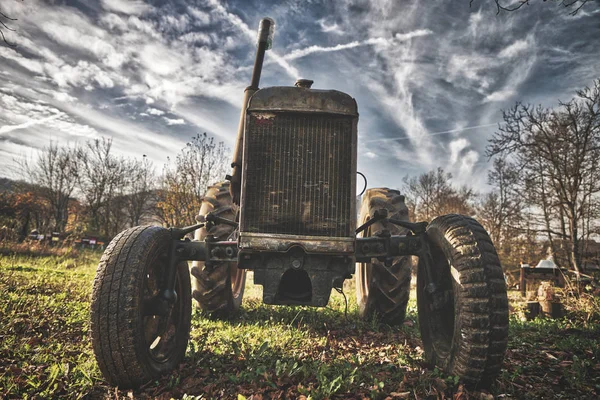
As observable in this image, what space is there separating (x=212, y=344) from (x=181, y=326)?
1.70ft

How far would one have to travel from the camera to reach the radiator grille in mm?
2908

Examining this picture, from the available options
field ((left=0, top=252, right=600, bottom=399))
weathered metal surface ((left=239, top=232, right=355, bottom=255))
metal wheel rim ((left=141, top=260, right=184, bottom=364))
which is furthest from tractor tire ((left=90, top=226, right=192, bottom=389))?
weathered metal surface ((left=239, top=232, right=355, bottom=255))

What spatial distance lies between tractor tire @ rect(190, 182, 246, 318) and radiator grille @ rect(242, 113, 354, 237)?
1275 mm

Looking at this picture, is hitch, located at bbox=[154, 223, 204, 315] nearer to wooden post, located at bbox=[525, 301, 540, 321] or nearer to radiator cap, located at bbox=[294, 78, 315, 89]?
radiator cap, located at bbox=[294, 78, 315, 89]

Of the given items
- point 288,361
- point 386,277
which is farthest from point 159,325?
point 386,277

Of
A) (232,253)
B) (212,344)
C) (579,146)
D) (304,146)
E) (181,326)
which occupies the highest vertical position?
(579,146)

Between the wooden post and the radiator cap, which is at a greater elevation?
the radiator cap

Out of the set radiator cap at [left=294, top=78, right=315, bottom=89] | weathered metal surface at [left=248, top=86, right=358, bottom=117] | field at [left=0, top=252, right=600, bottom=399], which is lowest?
field at [left=0, top=252, right=600, bottom=399]

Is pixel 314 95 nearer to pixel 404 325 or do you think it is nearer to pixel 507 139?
pixel 404 325

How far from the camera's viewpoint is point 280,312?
5.07 m

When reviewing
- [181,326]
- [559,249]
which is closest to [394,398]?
[181,326]

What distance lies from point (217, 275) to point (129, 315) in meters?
1.88

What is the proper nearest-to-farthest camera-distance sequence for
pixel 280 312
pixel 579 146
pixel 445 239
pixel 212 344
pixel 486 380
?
pixel 486 380 → pixel 445 239 → pixel 212 344 → pixel 280 312 → pixel 579 146

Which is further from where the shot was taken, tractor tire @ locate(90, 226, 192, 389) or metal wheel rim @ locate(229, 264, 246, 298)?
metal wheel rim @ locate(229, 264, 246, 298)
